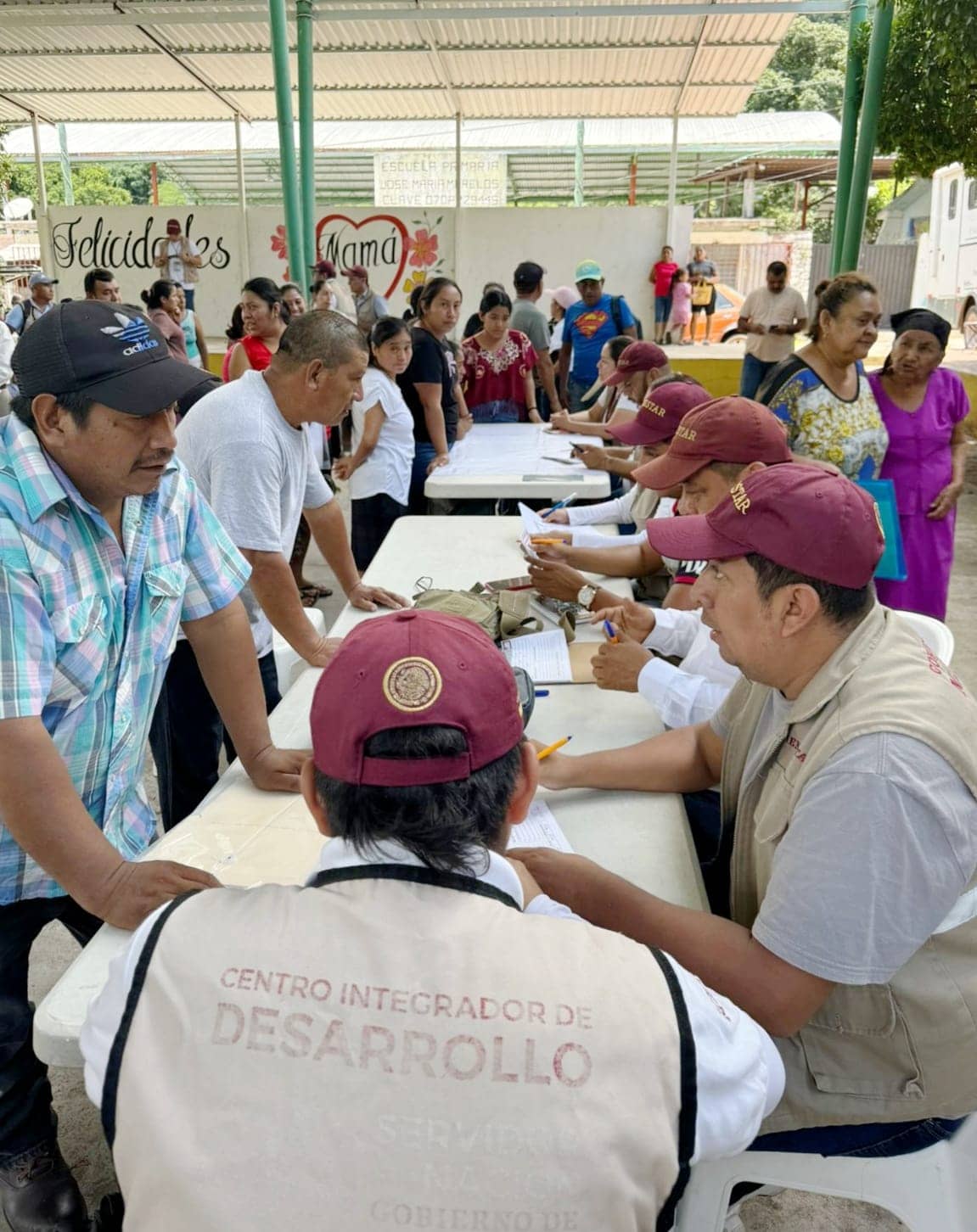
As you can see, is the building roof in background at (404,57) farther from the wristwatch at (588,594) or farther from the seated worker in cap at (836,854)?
the seated worker in cap at (836,854)

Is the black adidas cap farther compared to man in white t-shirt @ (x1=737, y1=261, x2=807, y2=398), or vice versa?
man in white t-shirt @ (x1=737, y1=261, x2=807, y2=398)

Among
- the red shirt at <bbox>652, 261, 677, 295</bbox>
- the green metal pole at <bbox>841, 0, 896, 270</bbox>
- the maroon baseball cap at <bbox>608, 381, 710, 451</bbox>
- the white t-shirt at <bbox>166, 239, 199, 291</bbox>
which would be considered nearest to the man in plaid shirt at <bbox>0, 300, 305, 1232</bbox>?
the maroon baseball cap at <bbox>608, 381, 710, 451</bbox>

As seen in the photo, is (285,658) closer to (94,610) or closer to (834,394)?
(94,610)

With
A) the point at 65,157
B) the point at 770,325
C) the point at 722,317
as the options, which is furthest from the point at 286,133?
the point at 722,317

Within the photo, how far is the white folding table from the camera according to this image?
13.4ft

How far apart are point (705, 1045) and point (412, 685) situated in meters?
0.39

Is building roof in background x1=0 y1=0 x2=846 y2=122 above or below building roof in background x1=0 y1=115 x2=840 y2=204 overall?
below

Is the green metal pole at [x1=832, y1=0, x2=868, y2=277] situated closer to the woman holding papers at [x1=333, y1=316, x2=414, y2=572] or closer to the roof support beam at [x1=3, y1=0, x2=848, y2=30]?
the roof support beam at [x1=3, y1=0, x2=848, y2=30]

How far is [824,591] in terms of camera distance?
128 cm

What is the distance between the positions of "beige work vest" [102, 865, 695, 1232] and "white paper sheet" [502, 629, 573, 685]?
1.35 meters

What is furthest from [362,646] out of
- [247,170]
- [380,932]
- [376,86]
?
[247,170]

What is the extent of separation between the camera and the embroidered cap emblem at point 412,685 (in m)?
0.86

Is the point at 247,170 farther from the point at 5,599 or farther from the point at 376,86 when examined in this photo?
the point at 5,599

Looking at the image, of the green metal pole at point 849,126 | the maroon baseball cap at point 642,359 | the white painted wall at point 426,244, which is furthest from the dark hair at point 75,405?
the white painted wall at point 426,244
